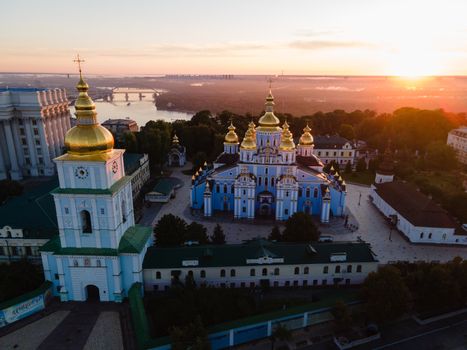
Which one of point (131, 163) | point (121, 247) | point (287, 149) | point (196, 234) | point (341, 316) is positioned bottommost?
point (341, 316)

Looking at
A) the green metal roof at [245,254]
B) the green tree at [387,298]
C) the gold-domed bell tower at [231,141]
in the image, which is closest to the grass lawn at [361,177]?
the gold-domed bell tower at [231,141]

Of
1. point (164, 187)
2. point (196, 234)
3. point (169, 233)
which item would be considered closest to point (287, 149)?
point (196, 234)

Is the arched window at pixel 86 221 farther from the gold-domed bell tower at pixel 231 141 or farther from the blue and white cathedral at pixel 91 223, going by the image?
the gold-domed bell tower at pixel 231 141

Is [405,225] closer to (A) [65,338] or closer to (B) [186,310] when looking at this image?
(B) [186,310]

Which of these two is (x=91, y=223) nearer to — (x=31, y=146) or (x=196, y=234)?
(x=196, y=234)

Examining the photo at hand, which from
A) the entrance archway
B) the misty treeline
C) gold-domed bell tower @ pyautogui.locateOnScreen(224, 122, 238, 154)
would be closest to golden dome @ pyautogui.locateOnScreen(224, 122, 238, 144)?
gold-domed bell tower @ pyautogui.locateOnScreen(224, 122, 238, 154)

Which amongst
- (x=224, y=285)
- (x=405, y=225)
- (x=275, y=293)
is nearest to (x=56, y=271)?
(x=224, y=285)
